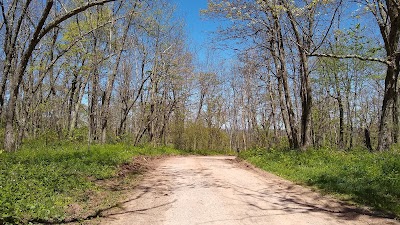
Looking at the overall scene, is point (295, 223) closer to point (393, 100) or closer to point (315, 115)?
point (393, 100)

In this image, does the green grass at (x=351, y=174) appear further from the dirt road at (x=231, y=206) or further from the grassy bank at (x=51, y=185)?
the grassy bank at (x=51, y=185)

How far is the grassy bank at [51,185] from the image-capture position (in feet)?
17.1

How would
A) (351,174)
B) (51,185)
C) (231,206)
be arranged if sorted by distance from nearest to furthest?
(231,206)
(51,185)
(351,174)

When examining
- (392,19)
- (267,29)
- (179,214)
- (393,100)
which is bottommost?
(179,214)

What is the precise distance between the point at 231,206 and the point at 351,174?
4461mm

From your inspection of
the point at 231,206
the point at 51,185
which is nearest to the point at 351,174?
the point at 231,206

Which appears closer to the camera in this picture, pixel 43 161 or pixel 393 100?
pixel 43 161

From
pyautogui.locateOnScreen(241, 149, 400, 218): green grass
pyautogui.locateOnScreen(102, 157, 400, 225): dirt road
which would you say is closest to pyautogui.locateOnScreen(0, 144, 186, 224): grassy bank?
pyautogui.locateOnScreen(102, 157, 400, 225): dirt road

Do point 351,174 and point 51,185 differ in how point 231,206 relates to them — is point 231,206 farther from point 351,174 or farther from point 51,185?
point 351,174

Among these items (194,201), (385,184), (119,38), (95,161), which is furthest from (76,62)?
(385,184)

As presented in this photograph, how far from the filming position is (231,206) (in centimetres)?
617

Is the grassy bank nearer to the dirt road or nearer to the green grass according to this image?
the dirt road

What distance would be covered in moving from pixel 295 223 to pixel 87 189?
5.07 meters

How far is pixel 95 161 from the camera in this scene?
1143 centimetres
